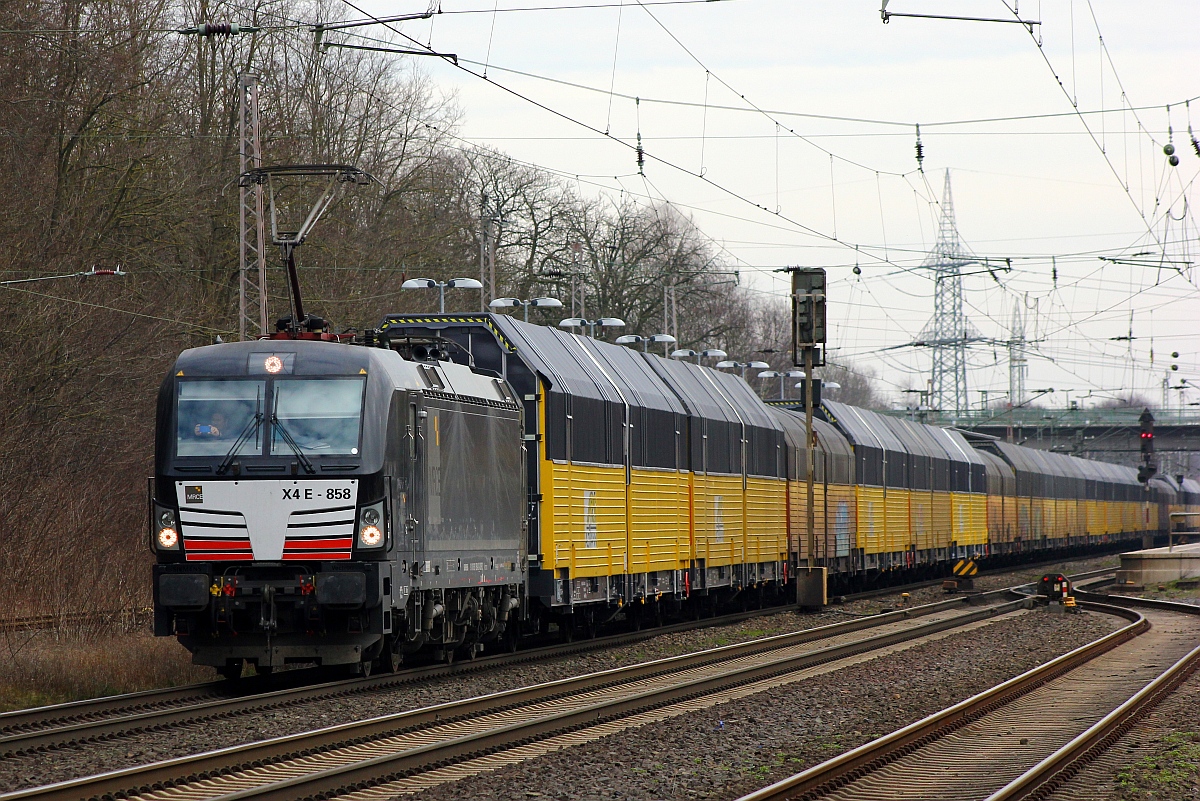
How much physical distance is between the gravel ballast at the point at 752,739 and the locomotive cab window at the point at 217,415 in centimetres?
475

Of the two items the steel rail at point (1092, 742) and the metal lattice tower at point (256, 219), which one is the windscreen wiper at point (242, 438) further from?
the metal lattice tower at point (256, 219)

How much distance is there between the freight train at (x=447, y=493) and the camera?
13.9 m

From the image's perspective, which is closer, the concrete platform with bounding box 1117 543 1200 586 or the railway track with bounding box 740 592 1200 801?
the railway track with bounding box 740 592 1200 801

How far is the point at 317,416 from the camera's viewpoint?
46.6 feet

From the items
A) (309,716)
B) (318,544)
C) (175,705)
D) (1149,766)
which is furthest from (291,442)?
(1149,766)

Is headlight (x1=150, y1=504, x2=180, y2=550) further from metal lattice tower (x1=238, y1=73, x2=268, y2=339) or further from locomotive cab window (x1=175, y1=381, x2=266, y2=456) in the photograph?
metal lattice tower (x1=238, y1=73, x2=268, y2=339)

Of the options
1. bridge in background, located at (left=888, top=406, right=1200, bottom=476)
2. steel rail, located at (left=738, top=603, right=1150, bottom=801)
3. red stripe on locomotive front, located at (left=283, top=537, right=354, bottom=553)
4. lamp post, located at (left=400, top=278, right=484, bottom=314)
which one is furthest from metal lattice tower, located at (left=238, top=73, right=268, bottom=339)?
bridge in background, located at (left=888, top=406, right=1200, bottom=476)

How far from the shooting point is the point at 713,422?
24.9 meters

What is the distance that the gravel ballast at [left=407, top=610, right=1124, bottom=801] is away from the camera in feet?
31.7

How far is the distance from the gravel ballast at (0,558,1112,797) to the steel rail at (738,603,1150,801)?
407cm

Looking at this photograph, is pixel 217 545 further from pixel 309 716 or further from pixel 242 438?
pixel 309 716

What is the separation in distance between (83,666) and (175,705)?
1.66 m

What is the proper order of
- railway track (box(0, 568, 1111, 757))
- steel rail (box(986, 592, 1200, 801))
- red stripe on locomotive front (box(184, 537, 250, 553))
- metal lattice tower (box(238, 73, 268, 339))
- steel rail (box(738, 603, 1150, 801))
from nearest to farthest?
steel rail (box(738, 603, 1150, 801)) → steel rail (box(986, 592, 1200, 801)) → railway track (box(0, 568, 1111, 757)) → red stripe on locomotive front (box(184, 537, 250, 553)) → metal lattice tower (box(238, 73, 268, 339))

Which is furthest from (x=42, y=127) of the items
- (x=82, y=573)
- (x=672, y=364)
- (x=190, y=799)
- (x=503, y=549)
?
(x=190, y=799)
